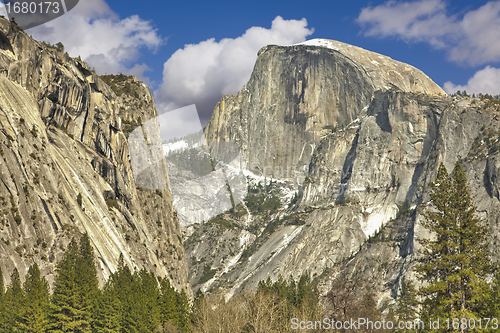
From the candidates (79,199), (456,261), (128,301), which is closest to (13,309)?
(128,301)

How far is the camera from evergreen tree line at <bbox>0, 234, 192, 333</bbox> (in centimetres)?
3750

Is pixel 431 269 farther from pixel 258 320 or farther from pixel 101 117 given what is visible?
pixel 101 117

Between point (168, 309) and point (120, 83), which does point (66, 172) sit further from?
point (120, 83)

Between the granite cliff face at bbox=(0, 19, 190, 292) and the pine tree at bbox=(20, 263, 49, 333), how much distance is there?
457 centimetres

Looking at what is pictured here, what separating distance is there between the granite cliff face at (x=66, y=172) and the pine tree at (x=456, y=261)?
38026 mm

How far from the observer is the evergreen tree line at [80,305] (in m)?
37.5

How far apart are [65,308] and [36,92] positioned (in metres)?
36.9

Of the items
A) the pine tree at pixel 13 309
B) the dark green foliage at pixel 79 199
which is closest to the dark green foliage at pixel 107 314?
the pine tree at pixel 13 309

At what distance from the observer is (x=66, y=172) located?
205ft

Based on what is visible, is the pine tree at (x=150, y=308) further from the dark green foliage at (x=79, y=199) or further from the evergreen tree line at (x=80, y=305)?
the dark green foliage at (x=79, y=199)

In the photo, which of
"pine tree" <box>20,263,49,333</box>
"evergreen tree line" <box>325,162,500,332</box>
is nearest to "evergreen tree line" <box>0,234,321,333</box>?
"pine tree" <box>20,263,49,333</box>

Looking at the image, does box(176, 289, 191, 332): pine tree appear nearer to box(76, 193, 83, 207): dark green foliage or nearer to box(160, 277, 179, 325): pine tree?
box(160, 277, 179, 325): pine tree

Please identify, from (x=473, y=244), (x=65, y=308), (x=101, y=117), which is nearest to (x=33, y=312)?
(x=65, y=308)

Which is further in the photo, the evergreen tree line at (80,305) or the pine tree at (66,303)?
the pine tree at (66,303)
